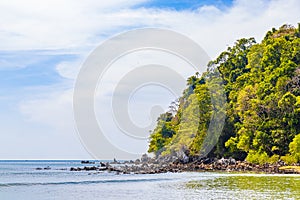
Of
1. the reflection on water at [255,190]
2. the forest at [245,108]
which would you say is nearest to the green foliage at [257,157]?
the forest at [245,108]

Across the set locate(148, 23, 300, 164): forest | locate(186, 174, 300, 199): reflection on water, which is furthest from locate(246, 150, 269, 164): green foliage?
locate(186, 174, 300, 199): reflection on water

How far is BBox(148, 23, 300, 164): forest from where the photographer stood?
53.6 m

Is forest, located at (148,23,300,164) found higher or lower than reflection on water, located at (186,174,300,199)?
higher

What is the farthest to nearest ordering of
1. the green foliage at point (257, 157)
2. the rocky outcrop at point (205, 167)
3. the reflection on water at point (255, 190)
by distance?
the green foliage at point (257, 157) → the rocky outcrop at point (205, 167) → the reflection on water at point (255, 190)

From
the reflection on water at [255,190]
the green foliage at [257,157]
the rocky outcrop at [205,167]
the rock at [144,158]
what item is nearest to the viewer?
the reflection on water at [255,190]

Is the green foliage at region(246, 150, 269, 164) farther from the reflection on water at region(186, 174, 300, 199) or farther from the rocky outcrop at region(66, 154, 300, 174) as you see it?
the reflection on water at region(186, 174, 300, 199)

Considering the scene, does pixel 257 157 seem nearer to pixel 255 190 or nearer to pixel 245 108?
pixel 245 108

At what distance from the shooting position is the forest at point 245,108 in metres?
53.6

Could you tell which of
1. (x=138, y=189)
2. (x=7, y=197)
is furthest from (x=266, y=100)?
(x=7, y=197)

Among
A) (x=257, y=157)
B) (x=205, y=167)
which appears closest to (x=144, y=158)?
(x=205, y=167)

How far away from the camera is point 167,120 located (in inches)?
3381

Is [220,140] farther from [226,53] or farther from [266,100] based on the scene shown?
[226,53]

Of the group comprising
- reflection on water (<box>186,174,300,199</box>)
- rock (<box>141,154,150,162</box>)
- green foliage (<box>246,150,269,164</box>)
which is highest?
rock (<box>141,154,150,162</box>)

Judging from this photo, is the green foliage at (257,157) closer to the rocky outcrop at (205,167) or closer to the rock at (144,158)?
the rocky outcrop at (205,167)
